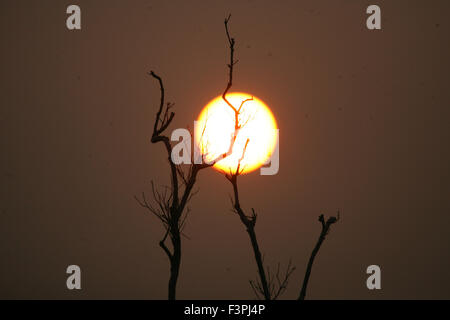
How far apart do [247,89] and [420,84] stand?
1633 mm

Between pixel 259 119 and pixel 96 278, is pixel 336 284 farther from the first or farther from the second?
pixel 96 278

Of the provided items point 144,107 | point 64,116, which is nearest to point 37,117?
point 64,116

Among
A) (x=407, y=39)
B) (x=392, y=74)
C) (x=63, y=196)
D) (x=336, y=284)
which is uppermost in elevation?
(x=407, y=39)

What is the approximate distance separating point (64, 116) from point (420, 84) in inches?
132

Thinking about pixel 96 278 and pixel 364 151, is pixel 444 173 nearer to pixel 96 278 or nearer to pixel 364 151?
pixel 364 151

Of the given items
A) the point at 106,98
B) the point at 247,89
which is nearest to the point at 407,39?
the point at 247,89

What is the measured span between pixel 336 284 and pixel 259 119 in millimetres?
1702

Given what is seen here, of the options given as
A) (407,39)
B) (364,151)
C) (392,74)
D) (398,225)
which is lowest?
(398,225)

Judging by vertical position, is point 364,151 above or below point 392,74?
below

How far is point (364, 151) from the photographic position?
5129 millimetres

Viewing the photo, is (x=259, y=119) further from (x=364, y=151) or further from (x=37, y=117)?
(x=37, y=117)

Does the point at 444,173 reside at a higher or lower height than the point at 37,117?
lower

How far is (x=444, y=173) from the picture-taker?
16.9ft

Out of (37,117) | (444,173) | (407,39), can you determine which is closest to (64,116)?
(37,117)
